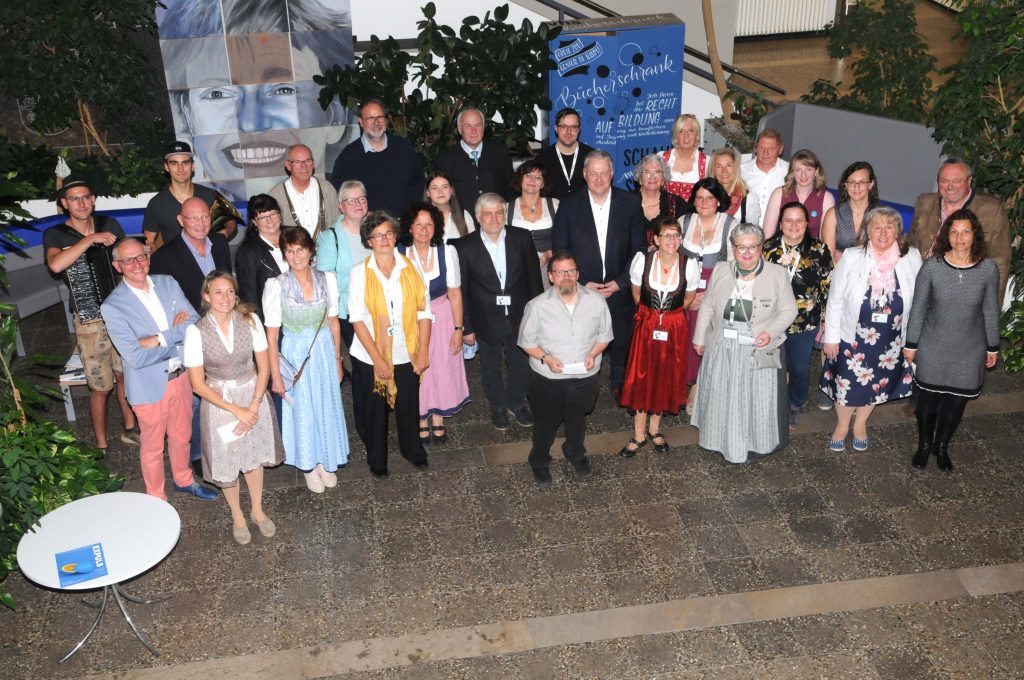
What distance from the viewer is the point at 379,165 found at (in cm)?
755

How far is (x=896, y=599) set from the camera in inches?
209

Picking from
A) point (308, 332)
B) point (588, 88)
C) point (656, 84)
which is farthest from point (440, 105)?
point (308, 332)

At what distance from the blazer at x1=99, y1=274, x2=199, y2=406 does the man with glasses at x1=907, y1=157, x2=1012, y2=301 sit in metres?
4.90

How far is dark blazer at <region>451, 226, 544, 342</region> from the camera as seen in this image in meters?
6.44

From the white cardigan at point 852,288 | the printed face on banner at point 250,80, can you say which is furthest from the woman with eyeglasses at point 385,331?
the printed face on banner at point 250,80

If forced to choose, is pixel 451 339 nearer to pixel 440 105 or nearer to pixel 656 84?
pixel 440 105

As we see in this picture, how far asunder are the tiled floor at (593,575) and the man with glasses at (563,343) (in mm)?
605

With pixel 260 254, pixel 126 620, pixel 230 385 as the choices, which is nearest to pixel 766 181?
A: pixel 260 254

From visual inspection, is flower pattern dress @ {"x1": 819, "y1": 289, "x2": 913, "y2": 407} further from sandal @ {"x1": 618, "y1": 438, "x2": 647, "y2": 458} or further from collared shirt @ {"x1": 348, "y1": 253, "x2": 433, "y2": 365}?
collared shirt @ {"x1": 348, "y1": 253, "x2": 433, "y2": 365}

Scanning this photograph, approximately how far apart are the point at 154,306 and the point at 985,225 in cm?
545

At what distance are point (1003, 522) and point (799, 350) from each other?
167 cm

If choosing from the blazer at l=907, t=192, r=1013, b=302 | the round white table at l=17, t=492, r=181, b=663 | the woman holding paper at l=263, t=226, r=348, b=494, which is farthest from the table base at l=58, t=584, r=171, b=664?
the blazer at l=907, t=192, r=1013, b=302

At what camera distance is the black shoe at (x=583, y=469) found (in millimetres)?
6409

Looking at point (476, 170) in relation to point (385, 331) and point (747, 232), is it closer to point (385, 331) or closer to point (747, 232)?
point (385, 331)
